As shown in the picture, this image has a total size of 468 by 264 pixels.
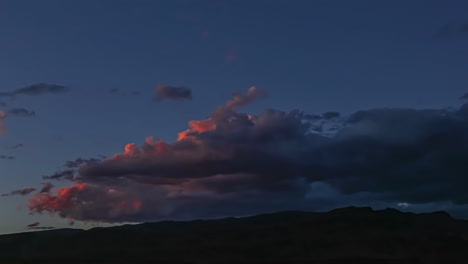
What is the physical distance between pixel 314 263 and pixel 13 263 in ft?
315

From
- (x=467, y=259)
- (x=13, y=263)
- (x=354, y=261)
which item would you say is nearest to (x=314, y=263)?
(x=354, y=261)

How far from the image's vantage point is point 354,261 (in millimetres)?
197250

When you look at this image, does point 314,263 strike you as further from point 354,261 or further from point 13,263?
point 13,263

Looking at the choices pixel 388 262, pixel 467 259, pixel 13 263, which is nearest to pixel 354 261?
pixel 388 262

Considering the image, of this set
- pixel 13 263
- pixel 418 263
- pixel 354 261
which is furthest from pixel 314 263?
pixel 13 263

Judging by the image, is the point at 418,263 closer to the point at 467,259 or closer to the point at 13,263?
the point at 467,259

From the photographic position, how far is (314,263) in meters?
195

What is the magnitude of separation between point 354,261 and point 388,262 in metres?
12.1

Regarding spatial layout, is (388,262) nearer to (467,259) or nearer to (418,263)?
(418,263)

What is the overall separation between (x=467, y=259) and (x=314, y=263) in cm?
4898

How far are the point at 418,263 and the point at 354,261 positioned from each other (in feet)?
69.0

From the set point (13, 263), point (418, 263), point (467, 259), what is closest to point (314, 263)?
point (418, 263)

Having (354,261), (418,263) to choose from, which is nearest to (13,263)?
(354,261)

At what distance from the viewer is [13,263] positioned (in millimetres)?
199250
